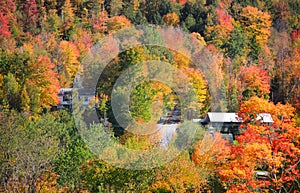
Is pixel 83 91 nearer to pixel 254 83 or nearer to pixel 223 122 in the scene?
pixel 223 122

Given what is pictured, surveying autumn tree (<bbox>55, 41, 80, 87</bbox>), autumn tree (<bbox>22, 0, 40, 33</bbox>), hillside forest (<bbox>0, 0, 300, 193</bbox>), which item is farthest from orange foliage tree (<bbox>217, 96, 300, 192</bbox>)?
autumn tree (<bbox>22, 0, 40, 33</bbox>)

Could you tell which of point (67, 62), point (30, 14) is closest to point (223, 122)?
point (67, 62)

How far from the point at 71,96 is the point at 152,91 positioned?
15.0 ft

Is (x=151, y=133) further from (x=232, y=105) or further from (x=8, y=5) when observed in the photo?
(x=8, y=5)

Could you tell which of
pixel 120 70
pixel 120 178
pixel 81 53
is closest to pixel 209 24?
pixel 81 53

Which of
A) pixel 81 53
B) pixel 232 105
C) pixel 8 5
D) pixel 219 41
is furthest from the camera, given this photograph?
pixel 8 5

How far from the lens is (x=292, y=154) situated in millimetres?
13859

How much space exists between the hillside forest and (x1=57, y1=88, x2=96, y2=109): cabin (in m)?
0.60

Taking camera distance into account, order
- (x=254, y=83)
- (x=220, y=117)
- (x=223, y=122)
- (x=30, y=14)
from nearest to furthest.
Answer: (x=223, y=122)
(x=220, y=117)
(x=254, y=83)
(x=30, y=14)

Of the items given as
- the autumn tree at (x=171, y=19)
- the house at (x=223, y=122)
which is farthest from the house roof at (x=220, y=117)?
the autumn tree at (x=171, y=19)

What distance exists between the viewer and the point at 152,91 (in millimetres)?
24828

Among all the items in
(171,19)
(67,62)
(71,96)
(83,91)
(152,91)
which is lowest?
(71,96)

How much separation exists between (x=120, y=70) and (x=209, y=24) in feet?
50.4

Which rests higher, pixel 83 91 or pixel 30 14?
pixel 30 14
